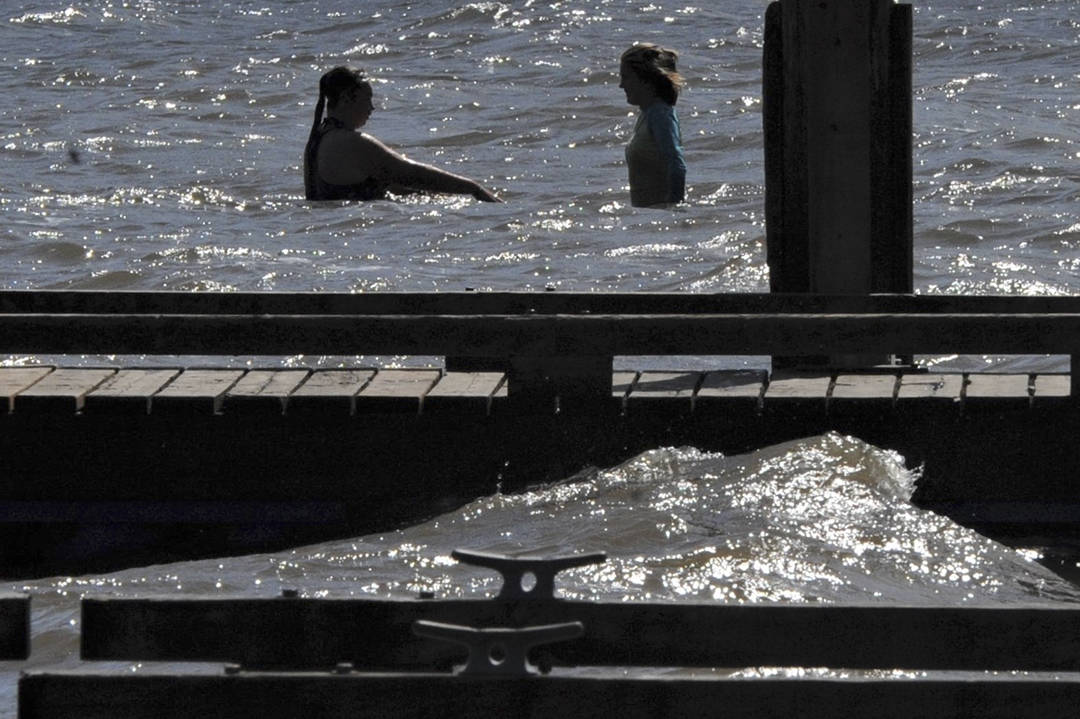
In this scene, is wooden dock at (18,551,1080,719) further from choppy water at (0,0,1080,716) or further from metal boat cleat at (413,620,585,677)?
choppy water at (0,0,1080,716)

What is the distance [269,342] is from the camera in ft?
18.9

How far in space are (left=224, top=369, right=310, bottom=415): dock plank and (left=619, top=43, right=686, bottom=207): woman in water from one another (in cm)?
463

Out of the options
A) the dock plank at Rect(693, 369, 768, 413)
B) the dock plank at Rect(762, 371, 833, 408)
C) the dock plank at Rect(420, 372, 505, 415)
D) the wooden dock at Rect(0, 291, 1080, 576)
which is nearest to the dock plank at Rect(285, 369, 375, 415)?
the wooden dock at Rect(0, 291, 1080, 576)

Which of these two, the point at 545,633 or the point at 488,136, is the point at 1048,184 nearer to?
the point at 488,136

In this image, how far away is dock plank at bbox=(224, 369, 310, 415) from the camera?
6430 millimetres

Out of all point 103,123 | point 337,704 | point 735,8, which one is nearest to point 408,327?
point 337,704

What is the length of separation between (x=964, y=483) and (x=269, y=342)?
2263 mm

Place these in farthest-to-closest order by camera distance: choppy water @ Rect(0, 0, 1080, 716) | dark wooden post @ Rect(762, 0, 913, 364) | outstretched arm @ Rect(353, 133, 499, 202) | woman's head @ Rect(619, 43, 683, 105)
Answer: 1. outstretched arm @ Rect(353, 133, 499, 202)
2. woman's head @ Rect(619, 43, 683, 105)
3. dark wooden post @ Rect(762, 0, 913, 364)
4. choppy water @ Rect(0, 0, 1080, 716)

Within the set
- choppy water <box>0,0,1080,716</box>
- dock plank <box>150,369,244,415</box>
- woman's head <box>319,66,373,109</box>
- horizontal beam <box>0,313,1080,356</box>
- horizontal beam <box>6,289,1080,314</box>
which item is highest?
woman's head <box>319,66,373,109</box>

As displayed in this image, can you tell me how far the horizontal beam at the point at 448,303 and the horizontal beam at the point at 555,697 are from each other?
3783mm

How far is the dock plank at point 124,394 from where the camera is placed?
21.1 feet

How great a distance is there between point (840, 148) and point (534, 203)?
348 inches

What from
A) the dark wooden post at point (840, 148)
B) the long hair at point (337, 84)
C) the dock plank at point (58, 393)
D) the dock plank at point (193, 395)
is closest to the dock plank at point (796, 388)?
the dark wooden post at point (840, 148)

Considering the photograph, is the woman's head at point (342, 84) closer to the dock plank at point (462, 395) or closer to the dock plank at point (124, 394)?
the dock plank at point (124, 394)
